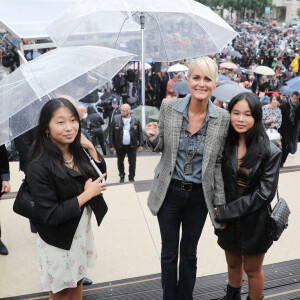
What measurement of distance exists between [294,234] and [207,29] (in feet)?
8.11

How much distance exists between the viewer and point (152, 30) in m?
3.90

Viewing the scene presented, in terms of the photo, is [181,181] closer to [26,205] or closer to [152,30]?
[26,205]

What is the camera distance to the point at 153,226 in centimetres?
421

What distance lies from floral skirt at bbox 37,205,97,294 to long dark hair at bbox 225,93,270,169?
108cm

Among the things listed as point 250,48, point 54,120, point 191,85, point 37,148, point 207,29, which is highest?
point 207,29

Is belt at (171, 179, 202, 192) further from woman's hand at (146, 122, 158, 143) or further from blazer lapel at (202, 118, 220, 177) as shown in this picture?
woman's hand at (146, 122, 158, 143)

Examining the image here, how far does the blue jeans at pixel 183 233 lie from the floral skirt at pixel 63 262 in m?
0.54

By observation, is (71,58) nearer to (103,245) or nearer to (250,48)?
(103,245)

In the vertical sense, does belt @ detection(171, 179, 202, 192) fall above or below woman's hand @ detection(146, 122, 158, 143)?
below

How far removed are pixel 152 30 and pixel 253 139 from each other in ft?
6.64

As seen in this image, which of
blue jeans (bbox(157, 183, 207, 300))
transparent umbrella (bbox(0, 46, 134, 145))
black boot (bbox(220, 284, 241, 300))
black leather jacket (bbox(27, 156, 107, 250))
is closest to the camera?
black leather jacket (bbox(27, 156, 107, 250))

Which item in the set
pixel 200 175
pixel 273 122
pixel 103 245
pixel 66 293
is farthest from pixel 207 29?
pixel 273 122

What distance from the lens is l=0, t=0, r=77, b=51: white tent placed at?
8180 mm

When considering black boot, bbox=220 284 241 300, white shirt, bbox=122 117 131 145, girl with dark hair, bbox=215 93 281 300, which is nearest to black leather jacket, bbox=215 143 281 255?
girl with dark hair, bbox=215 93 281 300
